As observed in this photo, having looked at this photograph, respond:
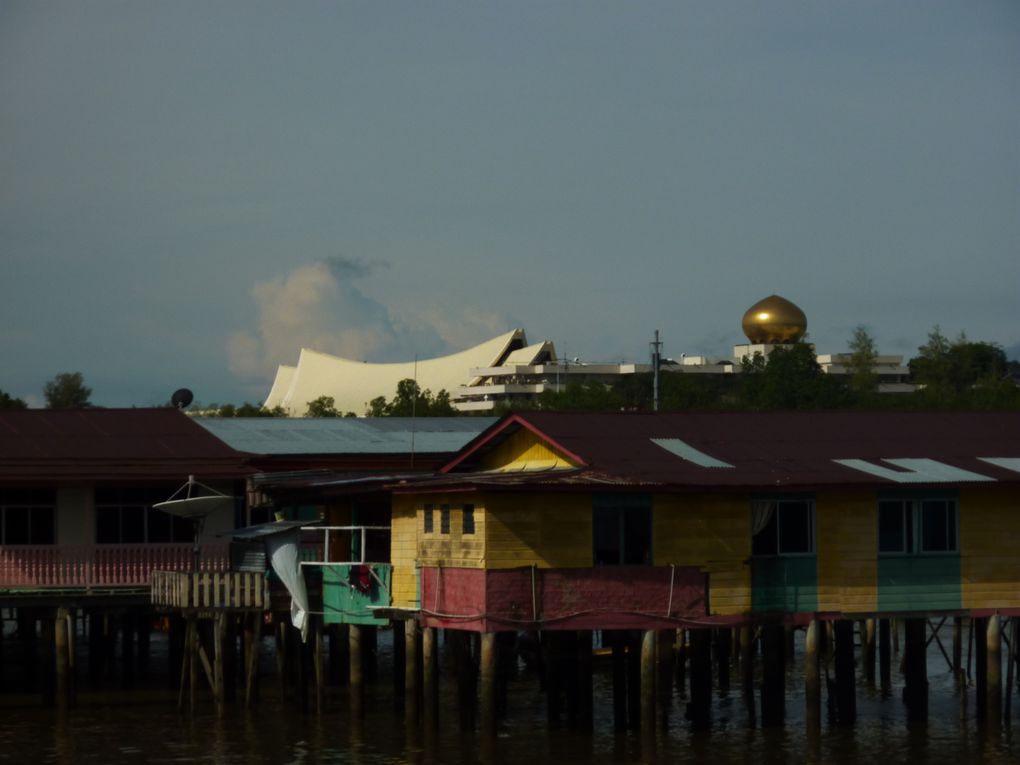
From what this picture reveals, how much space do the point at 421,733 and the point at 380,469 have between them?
1483cm

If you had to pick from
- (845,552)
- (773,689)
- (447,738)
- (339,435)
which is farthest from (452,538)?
(339,435)

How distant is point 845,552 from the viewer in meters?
41.0

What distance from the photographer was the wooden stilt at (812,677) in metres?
40.0

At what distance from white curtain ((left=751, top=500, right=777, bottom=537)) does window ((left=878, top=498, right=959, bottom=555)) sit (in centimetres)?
266

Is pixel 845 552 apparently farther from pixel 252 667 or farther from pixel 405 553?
pixel 252 667

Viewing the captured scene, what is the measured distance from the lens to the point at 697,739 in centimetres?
4241

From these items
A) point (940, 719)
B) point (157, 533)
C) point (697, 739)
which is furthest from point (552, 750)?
point (157, 533)

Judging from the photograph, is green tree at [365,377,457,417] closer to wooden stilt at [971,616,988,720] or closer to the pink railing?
the pink railing

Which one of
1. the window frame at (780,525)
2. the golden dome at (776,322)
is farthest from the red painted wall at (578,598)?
the golden dome at (776,322)

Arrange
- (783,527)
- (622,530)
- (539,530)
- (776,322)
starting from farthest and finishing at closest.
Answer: (776,322), (783,527), (622,530), (539,530)

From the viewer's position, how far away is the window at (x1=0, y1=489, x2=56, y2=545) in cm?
5141

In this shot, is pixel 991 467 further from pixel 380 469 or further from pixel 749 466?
pixel 380 469

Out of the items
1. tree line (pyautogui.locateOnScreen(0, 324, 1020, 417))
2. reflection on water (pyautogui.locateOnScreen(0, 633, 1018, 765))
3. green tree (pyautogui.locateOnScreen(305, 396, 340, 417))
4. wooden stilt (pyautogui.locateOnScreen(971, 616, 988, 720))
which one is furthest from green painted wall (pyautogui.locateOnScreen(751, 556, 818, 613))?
green tree (pyautogui.locateOnScreen(305, 396, 340, 417))

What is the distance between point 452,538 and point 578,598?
10.2 ft
